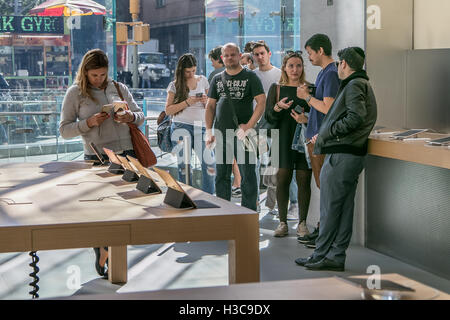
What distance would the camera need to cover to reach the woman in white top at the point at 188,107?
708 cm

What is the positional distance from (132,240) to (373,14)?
3.57m

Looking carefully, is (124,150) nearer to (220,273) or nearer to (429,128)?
(220,273)

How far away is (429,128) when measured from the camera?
586 centimetres

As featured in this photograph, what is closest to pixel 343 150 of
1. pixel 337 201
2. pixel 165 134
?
pixel 337 201

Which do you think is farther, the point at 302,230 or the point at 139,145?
the point at 302,230

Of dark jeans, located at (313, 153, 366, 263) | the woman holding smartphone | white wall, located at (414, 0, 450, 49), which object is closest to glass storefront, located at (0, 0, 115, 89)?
the woman holding smartphone

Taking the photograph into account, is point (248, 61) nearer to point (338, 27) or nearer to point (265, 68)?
point (265, 68)

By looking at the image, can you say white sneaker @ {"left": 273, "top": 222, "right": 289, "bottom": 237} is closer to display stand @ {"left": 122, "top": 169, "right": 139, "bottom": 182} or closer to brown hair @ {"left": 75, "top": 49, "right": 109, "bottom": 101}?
brown hair @ {"left": 75, "top": 49, "right": 109, "bottom": 101}

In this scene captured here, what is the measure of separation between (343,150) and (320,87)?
778 mm

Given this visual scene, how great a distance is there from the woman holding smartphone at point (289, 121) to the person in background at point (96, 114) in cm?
132

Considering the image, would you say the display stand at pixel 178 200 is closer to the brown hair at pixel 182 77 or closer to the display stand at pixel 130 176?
the display stand at pixel 130 176

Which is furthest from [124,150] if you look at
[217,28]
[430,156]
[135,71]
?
[135,71]

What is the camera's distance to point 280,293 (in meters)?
1.92

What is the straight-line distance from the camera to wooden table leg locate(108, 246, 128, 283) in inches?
194
